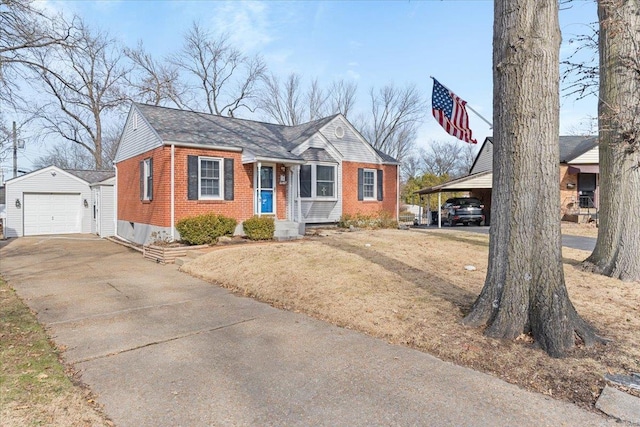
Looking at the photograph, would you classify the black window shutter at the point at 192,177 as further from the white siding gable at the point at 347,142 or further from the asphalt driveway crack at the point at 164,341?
the asphalt driveway crack at the point at 164,341

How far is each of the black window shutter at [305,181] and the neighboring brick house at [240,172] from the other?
0.13ft

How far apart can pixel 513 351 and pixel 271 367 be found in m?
2.37

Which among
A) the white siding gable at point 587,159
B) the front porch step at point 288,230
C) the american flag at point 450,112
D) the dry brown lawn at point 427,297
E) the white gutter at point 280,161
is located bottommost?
the dry brown lawn at point 427,297

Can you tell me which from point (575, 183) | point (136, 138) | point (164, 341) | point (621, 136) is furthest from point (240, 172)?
point (575, 183)

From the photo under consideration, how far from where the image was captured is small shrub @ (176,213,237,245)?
11.9 metres

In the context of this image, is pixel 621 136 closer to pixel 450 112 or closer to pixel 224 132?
pixel 450 112

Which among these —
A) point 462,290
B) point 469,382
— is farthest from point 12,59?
point 469,382

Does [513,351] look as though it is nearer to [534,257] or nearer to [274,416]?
[534,257]

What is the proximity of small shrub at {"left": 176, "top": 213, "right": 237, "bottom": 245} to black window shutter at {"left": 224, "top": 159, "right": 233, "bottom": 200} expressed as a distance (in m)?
1.18

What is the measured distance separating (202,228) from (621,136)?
34.3 feet

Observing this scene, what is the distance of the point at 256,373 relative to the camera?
3.59 meters

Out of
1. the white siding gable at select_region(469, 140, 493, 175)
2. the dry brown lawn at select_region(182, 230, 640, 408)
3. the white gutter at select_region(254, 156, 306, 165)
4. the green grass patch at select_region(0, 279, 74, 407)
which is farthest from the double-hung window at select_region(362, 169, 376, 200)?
the green grass patch at select_region(0, 279, 74, 407)

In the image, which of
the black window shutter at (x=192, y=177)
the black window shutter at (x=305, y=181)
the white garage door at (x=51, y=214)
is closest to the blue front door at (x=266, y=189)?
the black window shutter at (x=305, y=181)

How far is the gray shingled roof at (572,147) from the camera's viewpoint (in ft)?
68.9
